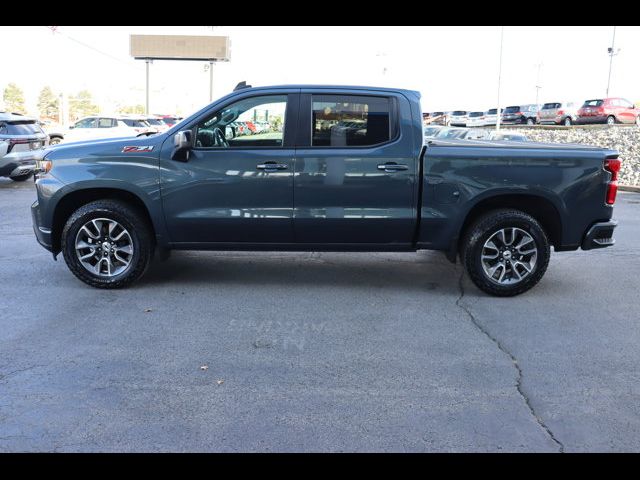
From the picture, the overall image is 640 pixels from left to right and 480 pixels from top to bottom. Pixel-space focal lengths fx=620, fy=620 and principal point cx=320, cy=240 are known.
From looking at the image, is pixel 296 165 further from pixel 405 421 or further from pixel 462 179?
pixel 405 421

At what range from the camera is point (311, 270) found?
23.2 feet

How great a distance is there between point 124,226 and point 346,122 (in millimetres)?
2385

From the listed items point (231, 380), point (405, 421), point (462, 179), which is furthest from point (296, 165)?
point (405, 421)

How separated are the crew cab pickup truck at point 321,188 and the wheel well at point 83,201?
0.10 ft

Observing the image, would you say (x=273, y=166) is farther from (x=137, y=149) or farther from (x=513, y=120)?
(x=513, y=120)

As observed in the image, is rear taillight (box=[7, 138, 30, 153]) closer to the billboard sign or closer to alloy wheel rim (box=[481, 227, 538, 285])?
alloy wheel rim (box=[481, 227, 538, 285])

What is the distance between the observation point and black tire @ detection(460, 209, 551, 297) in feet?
19.6

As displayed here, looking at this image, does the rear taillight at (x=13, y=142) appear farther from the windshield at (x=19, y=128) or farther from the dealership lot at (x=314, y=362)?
the dealership lot at (x=314, y=362)

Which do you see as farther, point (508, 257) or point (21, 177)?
point (21, 177)

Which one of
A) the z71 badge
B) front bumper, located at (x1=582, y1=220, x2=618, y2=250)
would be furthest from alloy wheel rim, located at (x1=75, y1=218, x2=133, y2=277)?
front bumper, located at (x1=582, y1=220, x2=618, y2=250)

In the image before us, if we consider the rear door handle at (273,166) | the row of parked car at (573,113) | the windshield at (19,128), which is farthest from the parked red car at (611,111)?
the rear door handle at (273,166)

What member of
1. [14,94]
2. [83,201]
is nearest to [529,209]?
[83,201]

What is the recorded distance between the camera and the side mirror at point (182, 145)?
5.80 metres

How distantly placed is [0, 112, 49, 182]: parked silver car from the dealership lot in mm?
8436
